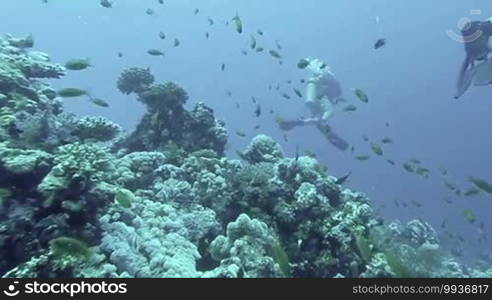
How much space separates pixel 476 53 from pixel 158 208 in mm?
5453

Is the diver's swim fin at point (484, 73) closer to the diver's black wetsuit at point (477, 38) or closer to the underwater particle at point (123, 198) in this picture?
the diver's black wetsuit at point (477, 38)

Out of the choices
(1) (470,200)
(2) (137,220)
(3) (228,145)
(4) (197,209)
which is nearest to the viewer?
(2) (137,220)

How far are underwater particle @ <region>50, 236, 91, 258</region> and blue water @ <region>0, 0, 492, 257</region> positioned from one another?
59.5 m

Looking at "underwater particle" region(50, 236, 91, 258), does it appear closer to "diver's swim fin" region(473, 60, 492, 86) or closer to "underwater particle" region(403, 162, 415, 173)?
"diver's swim fin" region(473, 60, 492, 86)

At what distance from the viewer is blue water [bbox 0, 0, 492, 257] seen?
251ft

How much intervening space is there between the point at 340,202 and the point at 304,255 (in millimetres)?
2280

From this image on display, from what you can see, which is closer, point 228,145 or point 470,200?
point 228,145

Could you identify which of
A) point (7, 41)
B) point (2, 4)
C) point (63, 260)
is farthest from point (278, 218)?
point (2, 4)

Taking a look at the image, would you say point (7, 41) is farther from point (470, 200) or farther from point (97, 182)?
point (470, 200)

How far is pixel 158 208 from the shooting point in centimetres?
860

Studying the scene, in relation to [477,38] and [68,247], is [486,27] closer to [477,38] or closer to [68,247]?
[477,38]

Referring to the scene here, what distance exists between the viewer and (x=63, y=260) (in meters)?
6.08

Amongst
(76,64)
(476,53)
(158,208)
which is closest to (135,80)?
(76,64)

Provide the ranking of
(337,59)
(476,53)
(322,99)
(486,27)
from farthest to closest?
(337,59) → (322,99) → (476,53) → (486,27)
